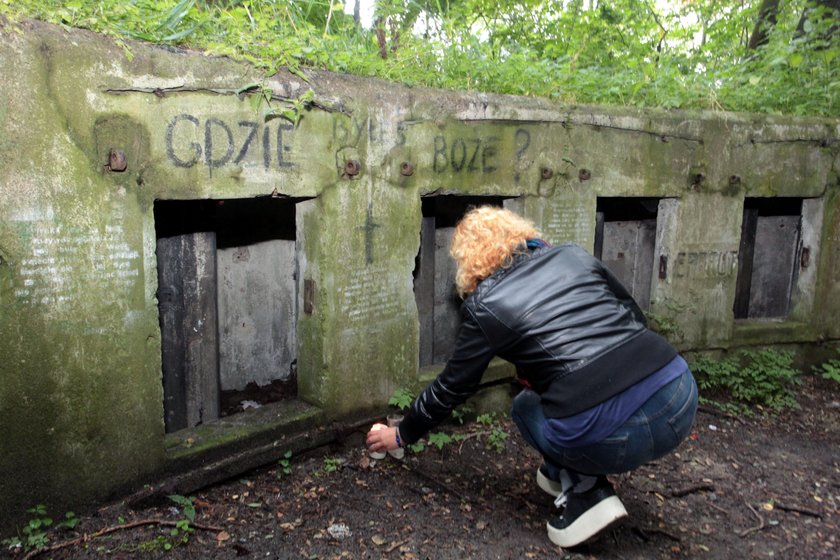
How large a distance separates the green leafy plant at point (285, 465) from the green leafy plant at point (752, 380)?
386 cm

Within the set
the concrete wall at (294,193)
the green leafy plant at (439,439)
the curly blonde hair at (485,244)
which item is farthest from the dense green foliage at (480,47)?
the green leafy plant at (439,439)

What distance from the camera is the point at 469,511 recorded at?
347cm

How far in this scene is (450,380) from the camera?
253cm

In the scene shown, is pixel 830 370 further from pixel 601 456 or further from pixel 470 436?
pixel 601 456

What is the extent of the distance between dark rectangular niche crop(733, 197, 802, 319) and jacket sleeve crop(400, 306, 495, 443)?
515 centimetres

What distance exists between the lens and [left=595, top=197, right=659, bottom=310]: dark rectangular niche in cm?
606

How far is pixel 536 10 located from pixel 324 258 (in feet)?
29.5

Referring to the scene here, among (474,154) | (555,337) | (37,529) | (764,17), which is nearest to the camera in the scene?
(555,337)

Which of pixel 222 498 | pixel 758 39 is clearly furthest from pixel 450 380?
pixel 758 39

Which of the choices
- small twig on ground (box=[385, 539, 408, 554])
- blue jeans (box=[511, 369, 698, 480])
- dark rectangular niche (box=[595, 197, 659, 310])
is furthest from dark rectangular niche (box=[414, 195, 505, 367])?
blue jeans (box=[511, 369, 698, 480])

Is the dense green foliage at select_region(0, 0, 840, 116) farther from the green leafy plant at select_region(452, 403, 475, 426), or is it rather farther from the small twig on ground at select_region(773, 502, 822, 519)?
the small twig on ground at select_region(773, 502, 822, 519)

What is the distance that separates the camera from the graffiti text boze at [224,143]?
3131 mm

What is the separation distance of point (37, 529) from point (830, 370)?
6960 mm

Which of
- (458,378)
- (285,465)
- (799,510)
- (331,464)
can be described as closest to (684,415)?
(458,378)
